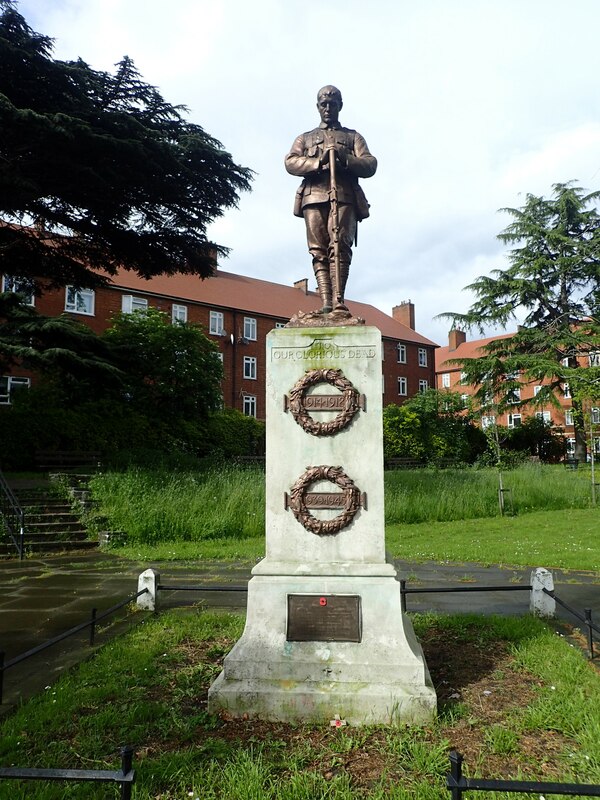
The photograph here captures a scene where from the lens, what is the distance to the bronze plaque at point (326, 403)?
445 centimetres

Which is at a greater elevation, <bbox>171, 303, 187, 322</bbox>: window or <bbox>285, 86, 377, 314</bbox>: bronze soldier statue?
<bbox>171, 303, 187, 322</bbox>: window

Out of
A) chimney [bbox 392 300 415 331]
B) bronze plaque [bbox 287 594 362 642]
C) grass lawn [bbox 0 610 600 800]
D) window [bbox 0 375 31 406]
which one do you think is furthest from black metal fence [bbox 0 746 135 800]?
chimney [bbox 392 300 415 331]

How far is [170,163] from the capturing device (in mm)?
15531

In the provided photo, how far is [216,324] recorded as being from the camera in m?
38.4

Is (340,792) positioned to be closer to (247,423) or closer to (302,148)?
(302,148)

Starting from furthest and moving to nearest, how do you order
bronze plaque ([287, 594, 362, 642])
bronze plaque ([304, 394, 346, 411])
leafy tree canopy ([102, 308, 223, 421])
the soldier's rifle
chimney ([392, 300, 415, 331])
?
chimney ([392, 300, 415, 331]) < leafy tree canopy ([102, 308, 223, 421]) < the soldier's rifle < bronze plaque ([304, 394, 346, 411]) < bronze plaque ([287, 594, 362, 642])

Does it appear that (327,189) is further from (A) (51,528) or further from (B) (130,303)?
(B) (130,303)

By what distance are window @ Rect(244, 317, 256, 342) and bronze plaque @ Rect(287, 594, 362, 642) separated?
119ft

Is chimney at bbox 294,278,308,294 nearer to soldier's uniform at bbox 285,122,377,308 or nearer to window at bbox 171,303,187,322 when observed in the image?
window at bbox 171,303,187,322

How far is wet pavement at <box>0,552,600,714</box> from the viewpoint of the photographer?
5204 mm

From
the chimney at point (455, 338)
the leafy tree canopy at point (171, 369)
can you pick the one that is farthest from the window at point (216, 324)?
the chimney at point (455, 338)

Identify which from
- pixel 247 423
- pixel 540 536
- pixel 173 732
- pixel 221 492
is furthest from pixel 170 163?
pixel 247 423

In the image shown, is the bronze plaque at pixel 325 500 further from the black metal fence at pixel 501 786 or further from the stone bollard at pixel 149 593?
the stone bollard at pixel 149 593

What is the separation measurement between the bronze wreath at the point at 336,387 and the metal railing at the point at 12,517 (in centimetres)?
889
